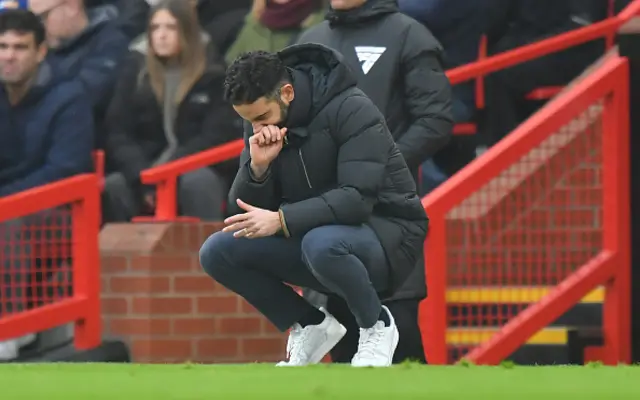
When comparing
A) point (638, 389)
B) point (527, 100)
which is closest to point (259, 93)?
point (638, 389)

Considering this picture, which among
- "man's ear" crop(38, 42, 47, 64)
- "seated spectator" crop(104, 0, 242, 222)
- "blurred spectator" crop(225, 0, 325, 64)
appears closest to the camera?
"seated spectator" crop(104, 0, 242, 222)

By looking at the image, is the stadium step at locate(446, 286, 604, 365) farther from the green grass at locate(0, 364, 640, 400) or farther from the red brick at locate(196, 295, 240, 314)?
the green grass at locate(0, 364, 640, 400)

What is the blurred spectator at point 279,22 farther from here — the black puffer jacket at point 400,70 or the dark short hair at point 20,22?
the black puffer jacket at point 400,70

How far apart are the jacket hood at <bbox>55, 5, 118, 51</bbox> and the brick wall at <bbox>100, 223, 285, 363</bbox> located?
1.42 meters

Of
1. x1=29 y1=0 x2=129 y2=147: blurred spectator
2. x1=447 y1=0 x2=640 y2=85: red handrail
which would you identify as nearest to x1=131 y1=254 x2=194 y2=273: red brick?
x1=29 y1=0 x2=129 y2=147: blurred spectator

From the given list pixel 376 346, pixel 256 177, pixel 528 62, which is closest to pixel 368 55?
pixel 256 177

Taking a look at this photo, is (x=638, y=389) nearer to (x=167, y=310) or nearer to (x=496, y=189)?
(x=496, y=189)

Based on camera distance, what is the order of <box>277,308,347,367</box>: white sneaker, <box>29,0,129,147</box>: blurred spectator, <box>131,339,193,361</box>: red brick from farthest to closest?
<box>29,0,129,147</box>: blurred spectator
<box>131,339,193,361</box>: red brick
<box>277,308,347,367</box>: white sneaker

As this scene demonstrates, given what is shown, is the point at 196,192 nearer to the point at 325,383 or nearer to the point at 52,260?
the point at 52,260

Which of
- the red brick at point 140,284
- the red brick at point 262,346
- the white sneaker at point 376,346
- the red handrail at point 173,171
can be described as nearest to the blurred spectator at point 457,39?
the red handrail at point 173,171

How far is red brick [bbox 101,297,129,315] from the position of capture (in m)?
8.06

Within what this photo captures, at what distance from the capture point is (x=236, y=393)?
4.32 m

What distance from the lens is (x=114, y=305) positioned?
8102mm

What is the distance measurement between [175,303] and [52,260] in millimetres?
714
